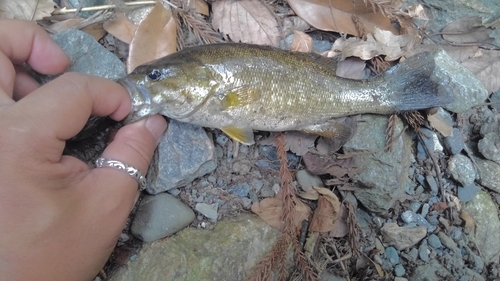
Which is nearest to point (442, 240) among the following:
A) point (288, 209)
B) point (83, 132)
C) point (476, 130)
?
point (476, 130)

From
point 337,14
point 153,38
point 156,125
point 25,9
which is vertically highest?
point 25,9

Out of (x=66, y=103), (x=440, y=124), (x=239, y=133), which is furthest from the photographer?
(x=440, y=124)

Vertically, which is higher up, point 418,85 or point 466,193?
point 418,85

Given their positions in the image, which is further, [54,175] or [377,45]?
[377,45]

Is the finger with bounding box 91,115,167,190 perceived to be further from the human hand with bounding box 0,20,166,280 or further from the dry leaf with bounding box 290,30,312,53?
the dry leaf with bounding box 290,30,312,53

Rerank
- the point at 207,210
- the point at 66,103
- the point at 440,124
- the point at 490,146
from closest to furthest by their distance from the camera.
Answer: the point at 66,103 → the point at 207,210 → the point at 440,124 → the point at 490,146

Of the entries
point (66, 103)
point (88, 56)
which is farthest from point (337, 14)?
point (66, 103)

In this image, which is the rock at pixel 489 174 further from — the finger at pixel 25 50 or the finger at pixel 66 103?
the finger at pixel 25 50

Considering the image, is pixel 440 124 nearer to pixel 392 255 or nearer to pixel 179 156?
pixel 392 255
